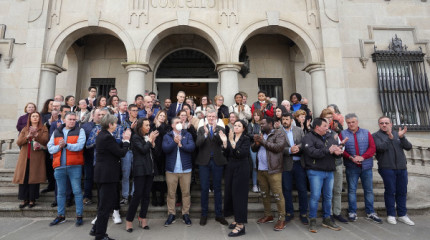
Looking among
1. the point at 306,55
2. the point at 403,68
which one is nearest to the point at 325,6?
the point at 306,55

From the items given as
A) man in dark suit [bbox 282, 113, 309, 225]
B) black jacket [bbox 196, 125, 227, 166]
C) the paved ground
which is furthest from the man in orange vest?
man in dark suit [bbox 282, 113, 309, 225]

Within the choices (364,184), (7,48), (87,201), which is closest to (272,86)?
(364,184)

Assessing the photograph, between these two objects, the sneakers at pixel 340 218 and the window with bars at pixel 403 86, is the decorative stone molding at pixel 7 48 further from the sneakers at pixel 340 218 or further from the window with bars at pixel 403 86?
the window with bars at pixel 403 86

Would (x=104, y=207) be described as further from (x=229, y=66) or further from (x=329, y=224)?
(x=229, y=66)

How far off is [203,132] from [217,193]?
1.16 meters

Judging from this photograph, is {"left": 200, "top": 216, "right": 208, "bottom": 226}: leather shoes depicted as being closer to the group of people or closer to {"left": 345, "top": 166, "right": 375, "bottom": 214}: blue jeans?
the group of people

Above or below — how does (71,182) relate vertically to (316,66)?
below

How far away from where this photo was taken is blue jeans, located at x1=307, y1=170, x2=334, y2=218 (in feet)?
12.9

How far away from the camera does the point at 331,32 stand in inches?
307

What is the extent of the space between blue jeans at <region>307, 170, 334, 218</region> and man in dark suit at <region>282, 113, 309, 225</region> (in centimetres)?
18

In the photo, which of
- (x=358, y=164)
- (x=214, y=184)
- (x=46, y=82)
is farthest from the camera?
(x=46, y=82)

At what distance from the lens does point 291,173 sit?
4.16 meters

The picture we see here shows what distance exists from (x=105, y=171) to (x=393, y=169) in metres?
5.27

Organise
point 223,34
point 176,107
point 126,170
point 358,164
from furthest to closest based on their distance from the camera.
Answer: point 223,34, point 176,107, point 126,170, point 358,164
